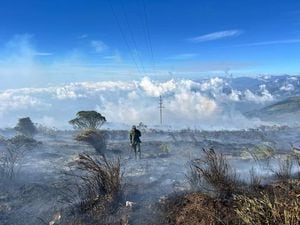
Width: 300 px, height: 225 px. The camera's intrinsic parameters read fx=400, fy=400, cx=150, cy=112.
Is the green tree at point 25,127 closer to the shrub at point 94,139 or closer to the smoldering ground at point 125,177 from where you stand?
the smoldering ground at point 125,177

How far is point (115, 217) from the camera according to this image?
Result: 12.0 meters

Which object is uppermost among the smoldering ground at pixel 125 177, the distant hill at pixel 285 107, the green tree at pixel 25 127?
the distant hill at pixel 285 107

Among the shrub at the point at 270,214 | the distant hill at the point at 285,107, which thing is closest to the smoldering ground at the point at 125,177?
the shrub at the point at 270,214

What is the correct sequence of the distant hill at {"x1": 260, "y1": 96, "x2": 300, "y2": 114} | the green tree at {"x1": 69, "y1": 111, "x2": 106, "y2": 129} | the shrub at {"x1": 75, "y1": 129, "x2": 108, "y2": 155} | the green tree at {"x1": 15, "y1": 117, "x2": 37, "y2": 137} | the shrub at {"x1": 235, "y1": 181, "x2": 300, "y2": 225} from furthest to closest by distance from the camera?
1. the distant hill at {"x1": 260, "y1": 96, "x2": 300, "y2": 114}
2. the green tree at {"x1": 15, "y1": 117, "x2": 37, "y2": 137}
3. the green tree at {"x1": 69, "y1": 111, "x2": 106, "y2": 129}
4. the shrub at {"x1": 75, "y1": 129, "x2": 108, "y2": 155}
5. the shrub at {"x1": 235, "y1": 181, "x2": 300, "y2": 225}

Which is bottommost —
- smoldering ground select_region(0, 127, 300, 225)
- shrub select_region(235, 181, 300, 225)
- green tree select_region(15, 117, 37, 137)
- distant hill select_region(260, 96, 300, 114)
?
smoldering ground select_region(0, 127, 300, 225)

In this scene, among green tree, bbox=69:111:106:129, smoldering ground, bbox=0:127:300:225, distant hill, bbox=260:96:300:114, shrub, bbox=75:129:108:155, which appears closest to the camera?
smoldering ground, bbox=0:127:300:225

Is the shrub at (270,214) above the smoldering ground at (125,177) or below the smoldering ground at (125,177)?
above

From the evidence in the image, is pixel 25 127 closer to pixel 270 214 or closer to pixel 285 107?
pixel 270 214

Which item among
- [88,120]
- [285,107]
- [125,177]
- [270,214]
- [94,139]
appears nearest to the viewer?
[270,214]

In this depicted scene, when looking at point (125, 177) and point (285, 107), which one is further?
point (285, 107)

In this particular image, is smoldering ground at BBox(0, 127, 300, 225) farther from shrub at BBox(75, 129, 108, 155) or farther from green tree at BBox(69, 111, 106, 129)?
green tree at BBox(69, 111, 106, 129)

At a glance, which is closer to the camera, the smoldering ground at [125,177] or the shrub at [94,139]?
the smoldering ground at [125,177]

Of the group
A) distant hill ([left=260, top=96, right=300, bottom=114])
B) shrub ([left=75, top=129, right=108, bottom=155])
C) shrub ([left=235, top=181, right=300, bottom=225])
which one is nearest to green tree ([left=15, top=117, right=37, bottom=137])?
shrub ([left=75, top=129, right=108, bottom=155])

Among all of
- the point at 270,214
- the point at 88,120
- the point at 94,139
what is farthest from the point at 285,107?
the point at 270,214
